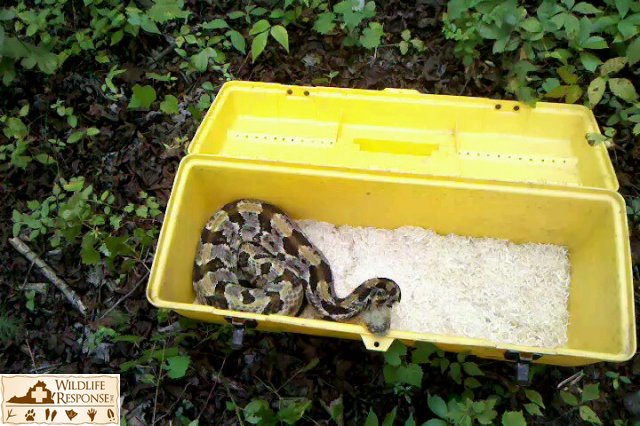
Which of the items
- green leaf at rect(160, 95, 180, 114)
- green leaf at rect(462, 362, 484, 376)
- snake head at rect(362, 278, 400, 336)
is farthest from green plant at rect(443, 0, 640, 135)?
green leaf at rect(160, 95, 180, 114)

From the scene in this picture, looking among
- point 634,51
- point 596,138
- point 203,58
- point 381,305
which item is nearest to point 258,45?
point 203,58

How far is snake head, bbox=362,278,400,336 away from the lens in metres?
2.73

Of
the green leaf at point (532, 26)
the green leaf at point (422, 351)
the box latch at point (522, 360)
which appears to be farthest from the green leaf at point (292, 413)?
the green leaf at point (532, 26)

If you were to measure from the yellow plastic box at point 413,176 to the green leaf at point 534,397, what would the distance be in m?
0.26

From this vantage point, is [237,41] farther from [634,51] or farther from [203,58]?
[634,51]

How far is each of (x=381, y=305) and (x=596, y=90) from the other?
196 cm

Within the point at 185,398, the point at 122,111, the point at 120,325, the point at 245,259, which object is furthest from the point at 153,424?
the point at 122,111

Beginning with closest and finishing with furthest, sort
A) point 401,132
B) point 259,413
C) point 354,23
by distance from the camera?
point 259,413, point 401,132, point 354,23

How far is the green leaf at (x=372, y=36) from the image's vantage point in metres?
3.98

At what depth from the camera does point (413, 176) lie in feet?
10.4

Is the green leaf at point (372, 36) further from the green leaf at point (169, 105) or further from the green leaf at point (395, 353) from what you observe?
the green leaf at point (395, 353)

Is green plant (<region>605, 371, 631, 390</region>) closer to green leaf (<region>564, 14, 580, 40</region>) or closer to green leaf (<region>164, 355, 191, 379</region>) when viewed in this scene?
green leaf (<region>564, 14, 580, 40</region>)

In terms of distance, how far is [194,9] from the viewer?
182 inches

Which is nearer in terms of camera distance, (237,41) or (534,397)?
(534,397)
